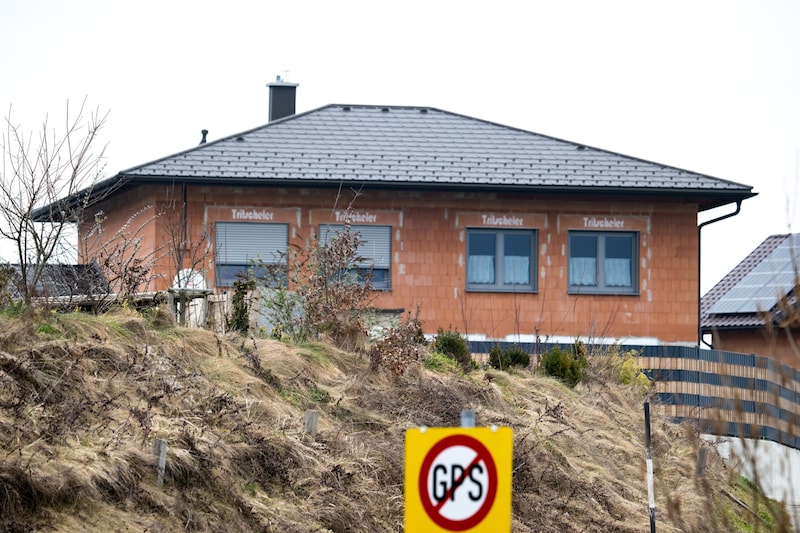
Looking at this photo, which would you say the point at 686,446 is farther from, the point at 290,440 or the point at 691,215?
the point at 290,440

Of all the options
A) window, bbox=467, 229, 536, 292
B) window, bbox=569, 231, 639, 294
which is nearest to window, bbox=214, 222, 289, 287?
window, bbox=467, 229, 536, 292

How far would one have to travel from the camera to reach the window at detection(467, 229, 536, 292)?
30.1m

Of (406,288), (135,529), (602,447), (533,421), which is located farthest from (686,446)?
(135,529)

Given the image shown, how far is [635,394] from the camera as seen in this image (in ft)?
83.9

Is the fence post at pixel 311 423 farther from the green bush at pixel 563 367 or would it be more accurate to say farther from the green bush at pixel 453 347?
the green bush at pixel 563 367

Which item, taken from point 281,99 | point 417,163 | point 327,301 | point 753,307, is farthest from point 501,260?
point 753,307

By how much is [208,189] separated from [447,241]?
5.29 metres

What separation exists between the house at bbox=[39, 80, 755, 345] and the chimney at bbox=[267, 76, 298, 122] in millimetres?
5801

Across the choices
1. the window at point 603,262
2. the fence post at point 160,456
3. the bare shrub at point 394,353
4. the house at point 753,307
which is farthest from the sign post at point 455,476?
the house at point 753,307

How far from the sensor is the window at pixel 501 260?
30062 mm

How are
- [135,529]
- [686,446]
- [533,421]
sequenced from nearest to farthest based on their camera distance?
[135,529] → [533,421] → [686,446]

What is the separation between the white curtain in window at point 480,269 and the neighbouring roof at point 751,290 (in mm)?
10196

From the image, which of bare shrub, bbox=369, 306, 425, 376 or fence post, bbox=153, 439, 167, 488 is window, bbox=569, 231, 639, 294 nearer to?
bare shrub, bbox=369, 306, 425, 376

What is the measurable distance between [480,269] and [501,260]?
520mm
